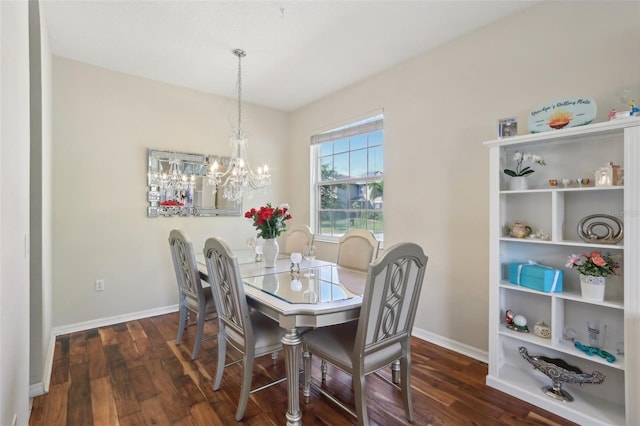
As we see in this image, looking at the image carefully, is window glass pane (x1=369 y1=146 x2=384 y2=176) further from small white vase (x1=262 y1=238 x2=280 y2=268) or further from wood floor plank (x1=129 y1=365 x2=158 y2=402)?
wood floor plank (x1=129 y1=365 x2=158 y2=402)

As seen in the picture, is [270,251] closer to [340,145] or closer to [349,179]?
[349,179]

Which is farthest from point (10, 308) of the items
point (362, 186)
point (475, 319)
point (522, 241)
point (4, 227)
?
point (362, 186)

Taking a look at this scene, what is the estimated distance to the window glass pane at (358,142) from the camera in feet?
12.3

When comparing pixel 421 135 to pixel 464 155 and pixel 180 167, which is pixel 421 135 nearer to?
pixel 464 155

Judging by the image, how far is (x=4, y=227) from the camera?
1079 mm

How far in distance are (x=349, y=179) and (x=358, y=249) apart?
1.42 metres

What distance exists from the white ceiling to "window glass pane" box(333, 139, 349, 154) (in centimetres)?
75

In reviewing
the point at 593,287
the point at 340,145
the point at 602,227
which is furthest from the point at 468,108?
the point at 340,145

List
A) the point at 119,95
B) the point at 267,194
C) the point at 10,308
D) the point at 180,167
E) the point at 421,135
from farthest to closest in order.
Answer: the point at 267,194
the point at 180,167
the point at 119,95
the point at 421,135
the point at 10,308

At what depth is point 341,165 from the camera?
4.11 m

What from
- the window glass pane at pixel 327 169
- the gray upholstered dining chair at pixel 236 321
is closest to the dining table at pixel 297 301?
the gray upholstered dining chair at pixel 236 321

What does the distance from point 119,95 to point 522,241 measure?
13.3ft

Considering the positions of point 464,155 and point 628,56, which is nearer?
point 628,56

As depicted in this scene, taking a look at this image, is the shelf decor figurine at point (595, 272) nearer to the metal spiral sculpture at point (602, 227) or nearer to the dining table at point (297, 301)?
the metal spiral sculpture at point (602, 227)
